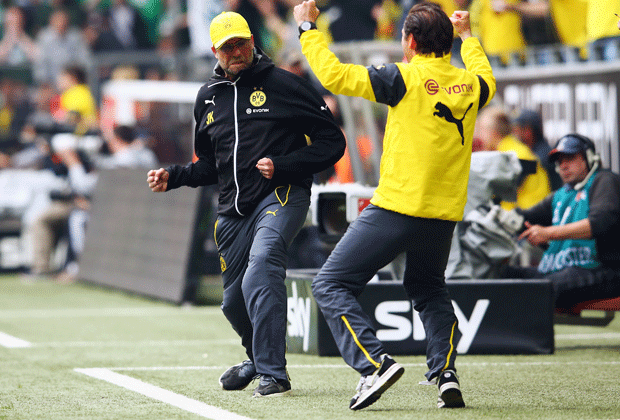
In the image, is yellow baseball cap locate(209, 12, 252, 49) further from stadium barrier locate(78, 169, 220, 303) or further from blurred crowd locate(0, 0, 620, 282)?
stadium barrier locate(78, 169, 220, 303)

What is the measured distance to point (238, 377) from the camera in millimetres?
5785

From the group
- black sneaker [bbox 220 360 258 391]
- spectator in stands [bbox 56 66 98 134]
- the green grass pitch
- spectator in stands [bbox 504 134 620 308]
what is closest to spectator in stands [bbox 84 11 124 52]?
spectator in stands [bbox 56 66 98 134]

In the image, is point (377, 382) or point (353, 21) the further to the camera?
point (353, 21)

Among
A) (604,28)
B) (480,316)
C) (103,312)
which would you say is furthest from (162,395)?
(604,28)

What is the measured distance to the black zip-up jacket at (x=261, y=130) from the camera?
5652 millimetres

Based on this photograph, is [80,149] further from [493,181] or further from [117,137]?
[493,181]

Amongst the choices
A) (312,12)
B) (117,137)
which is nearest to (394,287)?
(312,12)

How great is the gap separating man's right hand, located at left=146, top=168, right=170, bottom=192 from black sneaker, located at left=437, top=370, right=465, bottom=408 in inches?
73.1

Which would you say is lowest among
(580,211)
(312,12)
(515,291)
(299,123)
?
(515,291)

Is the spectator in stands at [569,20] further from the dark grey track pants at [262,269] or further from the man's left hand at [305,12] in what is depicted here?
the man's left hand at [305,12]

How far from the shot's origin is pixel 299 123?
5.75m

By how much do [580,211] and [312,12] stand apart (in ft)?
10.9

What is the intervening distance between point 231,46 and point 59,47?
612 inches

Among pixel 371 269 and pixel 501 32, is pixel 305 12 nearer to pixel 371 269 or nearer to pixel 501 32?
pixel 371 269
